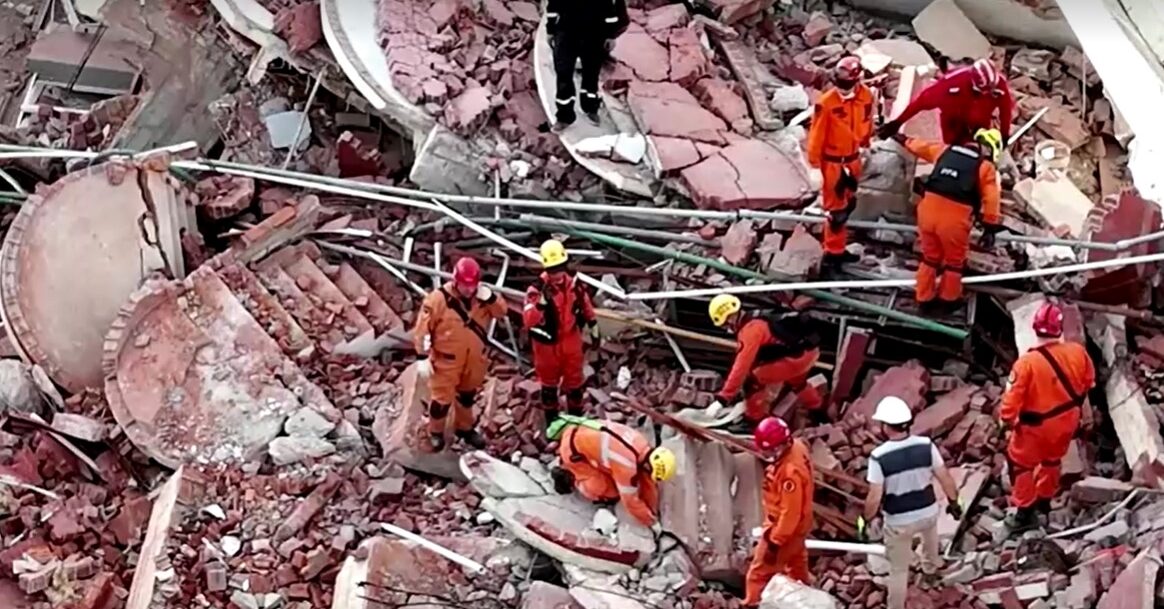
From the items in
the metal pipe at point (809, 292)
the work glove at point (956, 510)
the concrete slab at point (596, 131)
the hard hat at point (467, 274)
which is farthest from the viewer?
the concrete slab at point (596, 131)

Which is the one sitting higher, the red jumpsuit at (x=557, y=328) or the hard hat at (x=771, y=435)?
the hard hat at (x=771, y=435)

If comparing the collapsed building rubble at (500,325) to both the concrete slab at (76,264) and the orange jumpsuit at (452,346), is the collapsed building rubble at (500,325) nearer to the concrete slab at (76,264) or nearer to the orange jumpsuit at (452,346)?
the concrete slab at (76,264)

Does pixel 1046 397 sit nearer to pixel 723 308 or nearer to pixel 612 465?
pixel 723 308

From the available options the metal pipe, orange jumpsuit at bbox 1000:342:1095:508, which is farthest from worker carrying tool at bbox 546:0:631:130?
orange jumpsuit at bbox 1000:342:1095:508

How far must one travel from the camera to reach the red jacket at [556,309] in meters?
8.21

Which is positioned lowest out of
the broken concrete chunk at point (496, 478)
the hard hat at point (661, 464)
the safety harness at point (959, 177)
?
the broken concrete chunk at point (496, 478)

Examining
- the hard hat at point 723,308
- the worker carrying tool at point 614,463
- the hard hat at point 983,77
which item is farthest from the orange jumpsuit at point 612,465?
the hard hat at point 983,77

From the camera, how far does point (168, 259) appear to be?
9617 millimetres

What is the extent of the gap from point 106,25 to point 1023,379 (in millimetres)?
7450

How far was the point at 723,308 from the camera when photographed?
838 centimetres

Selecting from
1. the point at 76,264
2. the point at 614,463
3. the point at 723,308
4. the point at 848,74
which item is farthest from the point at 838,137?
the point at 76,264

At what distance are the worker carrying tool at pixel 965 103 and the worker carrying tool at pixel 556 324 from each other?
2.00m

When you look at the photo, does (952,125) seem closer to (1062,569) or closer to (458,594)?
(1062,569)

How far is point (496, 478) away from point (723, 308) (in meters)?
1.48
